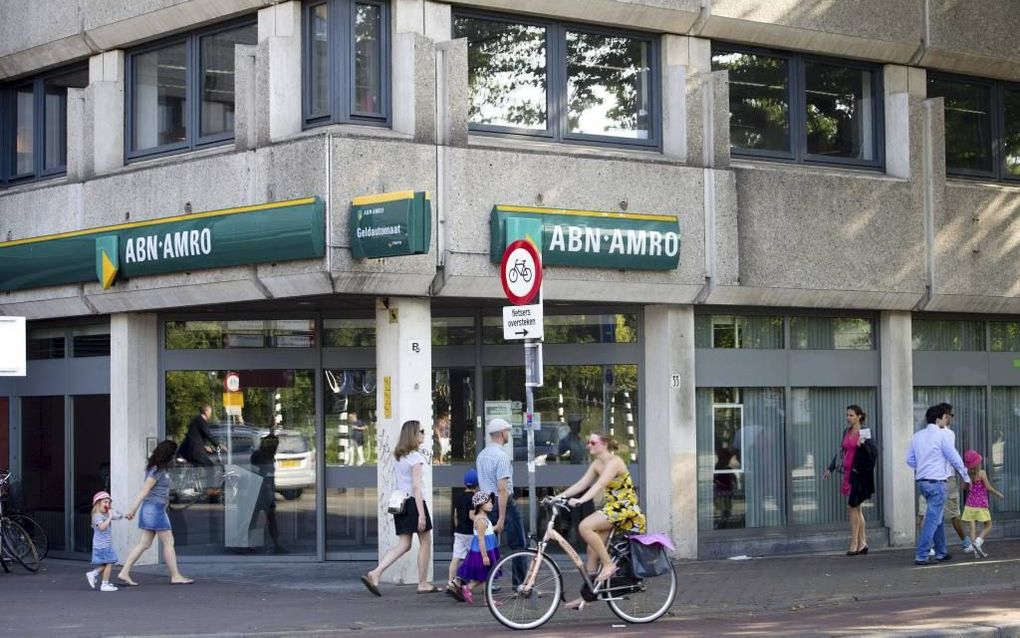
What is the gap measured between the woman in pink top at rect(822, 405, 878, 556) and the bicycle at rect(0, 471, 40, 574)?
9828 millimetres

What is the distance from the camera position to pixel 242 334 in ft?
64.3

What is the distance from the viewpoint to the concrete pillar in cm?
2050

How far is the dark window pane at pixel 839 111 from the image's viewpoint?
20.3 metres

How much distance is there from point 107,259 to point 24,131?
12.0 ft

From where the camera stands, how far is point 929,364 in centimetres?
2128

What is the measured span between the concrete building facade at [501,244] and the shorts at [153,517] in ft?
6.83

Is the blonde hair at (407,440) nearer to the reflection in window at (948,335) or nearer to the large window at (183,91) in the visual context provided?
the large window at (183,91)

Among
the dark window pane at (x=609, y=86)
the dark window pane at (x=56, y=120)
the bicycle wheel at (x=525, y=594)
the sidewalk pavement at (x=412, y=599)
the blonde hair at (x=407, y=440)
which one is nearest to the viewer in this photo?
the bicycle wheel at (x=525, y=594)

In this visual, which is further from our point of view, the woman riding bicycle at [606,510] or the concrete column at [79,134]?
the concrete column at [79,134]

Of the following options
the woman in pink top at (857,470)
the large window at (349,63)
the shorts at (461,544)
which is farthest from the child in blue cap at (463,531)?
the woman in pink top at (857,470)

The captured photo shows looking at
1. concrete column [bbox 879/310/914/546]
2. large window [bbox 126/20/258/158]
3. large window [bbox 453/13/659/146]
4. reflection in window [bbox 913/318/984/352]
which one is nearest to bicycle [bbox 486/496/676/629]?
large window [bbox 453/13/659/146]

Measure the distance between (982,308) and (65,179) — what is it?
40.0 feet

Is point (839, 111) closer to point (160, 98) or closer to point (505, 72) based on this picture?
point (505, 72)

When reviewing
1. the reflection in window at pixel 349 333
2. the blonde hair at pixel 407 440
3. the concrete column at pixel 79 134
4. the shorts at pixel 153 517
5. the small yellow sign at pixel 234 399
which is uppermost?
the concrete column at pixel 79 134
